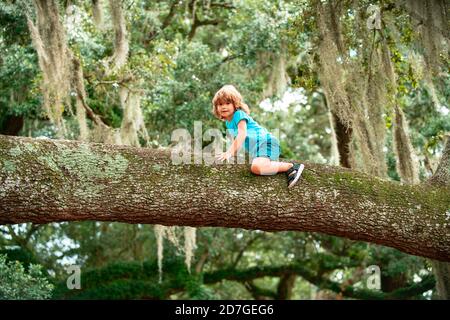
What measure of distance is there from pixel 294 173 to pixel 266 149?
15.6 inches

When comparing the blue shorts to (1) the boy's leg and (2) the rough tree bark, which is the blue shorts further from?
(2) the rough tree bark

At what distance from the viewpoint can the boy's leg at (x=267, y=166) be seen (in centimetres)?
430

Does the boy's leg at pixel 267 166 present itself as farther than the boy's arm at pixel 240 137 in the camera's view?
No

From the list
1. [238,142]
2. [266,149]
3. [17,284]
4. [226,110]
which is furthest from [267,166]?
[17,284]

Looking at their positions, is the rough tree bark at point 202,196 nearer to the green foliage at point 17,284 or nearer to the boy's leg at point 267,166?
the boy's leg at point 267,166

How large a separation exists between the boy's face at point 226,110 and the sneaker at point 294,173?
82 centimetres

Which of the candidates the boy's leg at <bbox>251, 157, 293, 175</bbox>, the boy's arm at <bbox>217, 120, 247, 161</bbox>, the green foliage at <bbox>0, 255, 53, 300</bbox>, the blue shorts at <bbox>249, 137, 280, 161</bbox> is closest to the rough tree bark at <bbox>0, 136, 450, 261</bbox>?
the boy's leg at <bbox>251, 157, 293, 175</bbox>

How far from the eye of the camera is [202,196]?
416cm

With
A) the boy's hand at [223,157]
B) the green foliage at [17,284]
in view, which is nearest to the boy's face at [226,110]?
the boy's hand at [223,157]

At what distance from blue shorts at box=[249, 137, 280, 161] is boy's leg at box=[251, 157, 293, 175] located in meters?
0.15

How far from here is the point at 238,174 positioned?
4.31m
